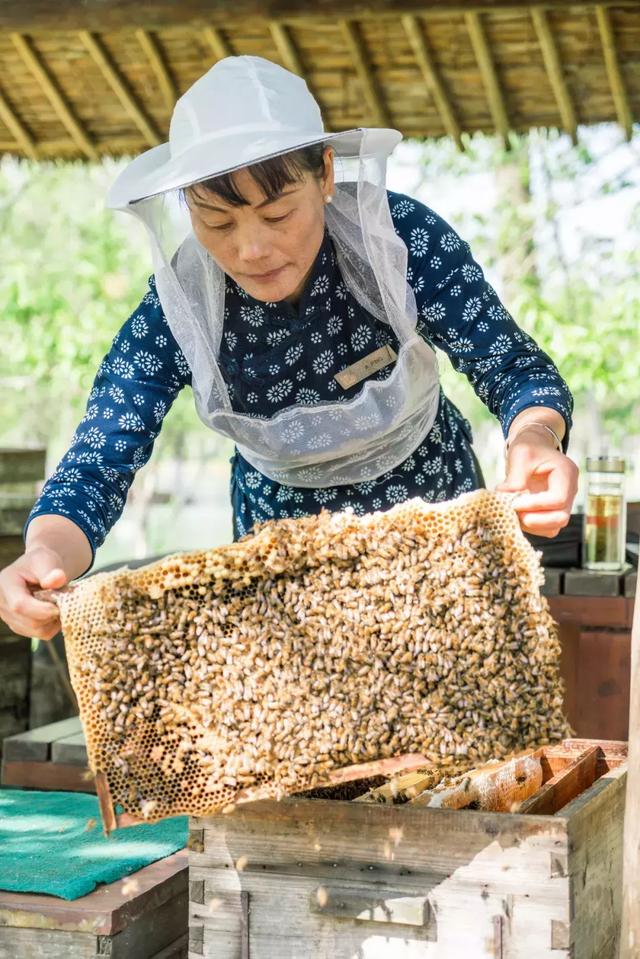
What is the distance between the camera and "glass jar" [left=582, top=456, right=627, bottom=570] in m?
3.33

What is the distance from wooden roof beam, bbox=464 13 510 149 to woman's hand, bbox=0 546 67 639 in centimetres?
293

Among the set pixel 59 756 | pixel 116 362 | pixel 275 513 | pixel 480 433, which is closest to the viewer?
pixel 116 362

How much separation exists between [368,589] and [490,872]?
0.41 m

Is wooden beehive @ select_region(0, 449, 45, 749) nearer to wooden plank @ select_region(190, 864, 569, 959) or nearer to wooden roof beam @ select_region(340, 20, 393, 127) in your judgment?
wooden roof beam @ select_region(340, 20, 393, 127)

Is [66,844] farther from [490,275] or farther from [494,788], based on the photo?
[490,275]

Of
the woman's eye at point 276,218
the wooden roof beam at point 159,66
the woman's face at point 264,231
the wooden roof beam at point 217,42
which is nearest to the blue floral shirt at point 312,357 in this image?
the woman's face at point 264,231

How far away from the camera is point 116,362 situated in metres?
2.08

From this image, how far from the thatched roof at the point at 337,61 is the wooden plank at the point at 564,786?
2.63 metres

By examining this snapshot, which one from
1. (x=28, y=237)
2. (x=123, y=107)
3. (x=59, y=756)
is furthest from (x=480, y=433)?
(x=59, y=756)

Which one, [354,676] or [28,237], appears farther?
[28,237]

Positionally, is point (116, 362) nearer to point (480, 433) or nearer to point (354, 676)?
point (354, 676)

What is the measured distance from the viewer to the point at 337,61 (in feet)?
14.3

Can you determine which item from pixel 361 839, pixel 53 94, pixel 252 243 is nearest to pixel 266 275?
pixel 252 243

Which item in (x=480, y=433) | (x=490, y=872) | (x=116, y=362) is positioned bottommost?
(x=490, y=872)
